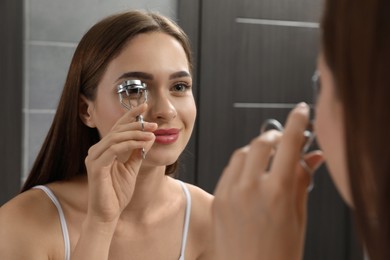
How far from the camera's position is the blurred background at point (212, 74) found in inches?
91.2

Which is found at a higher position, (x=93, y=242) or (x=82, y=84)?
(x=82, y=84)

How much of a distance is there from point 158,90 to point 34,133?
3.97 feet

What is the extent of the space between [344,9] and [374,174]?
10 cm

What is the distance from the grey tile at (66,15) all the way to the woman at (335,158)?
195cm

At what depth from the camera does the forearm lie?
1.17m

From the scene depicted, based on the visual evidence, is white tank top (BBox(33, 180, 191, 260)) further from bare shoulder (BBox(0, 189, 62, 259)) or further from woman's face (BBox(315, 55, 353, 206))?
woman's face (BBox(315, 55, 353, 206))

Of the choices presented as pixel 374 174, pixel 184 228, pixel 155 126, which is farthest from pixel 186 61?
pixel 374 174

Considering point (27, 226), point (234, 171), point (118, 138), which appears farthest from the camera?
point (27, 226)

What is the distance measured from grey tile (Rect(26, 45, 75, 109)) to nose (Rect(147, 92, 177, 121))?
1.20 meters

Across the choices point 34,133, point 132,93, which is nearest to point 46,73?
point 34,133

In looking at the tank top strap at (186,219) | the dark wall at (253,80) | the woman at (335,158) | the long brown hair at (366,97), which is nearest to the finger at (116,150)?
the tank top strap at (186,219)

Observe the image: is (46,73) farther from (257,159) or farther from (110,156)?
(257,159)

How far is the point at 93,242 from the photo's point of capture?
1.18 m

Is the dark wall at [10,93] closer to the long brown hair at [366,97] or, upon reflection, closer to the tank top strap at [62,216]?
the tank top strap at [62,216]
